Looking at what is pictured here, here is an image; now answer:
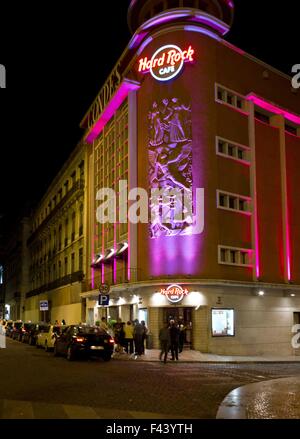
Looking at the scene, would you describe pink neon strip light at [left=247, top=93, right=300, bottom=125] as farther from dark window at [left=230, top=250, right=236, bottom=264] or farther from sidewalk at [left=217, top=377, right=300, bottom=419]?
sidewalk at [left=217, top=377, right=300, bottom=419]

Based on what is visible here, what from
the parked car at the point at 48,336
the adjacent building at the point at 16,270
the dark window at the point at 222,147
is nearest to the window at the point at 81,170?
the parked car at the point at 48,336

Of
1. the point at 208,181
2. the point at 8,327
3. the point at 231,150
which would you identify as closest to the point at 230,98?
the point at 231,150

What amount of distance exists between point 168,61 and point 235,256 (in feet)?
38.0

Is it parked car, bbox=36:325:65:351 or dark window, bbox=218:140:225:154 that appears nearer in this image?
parked car, bbox=36:325:65:351

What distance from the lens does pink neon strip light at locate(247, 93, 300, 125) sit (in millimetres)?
32719

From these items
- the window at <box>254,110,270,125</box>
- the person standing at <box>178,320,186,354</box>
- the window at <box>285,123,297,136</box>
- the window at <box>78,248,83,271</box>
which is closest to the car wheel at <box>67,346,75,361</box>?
the person standing at <box>178,320,186,354</box>

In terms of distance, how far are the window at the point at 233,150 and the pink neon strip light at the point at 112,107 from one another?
675 cm

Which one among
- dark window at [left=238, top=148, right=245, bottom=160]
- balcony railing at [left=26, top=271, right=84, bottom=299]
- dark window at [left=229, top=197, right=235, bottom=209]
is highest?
dark window at [left=238, top=148, right=245, bottom=160]

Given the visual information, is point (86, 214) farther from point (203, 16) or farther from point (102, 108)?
point (203, 16)

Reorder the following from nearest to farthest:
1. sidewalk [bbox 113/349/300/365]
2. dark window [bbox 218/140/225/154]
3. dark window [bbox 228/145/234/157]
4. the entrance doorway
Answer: sidewalk [bbox 113/349/300/365] → the entrance doorway → dark window [bbox 218/140/225/154] → dark window [bbox 228/145/234/157]

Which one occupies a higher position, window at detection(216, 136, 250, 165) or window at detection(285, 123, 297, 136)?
window at detection(285, 123, 297, 136)

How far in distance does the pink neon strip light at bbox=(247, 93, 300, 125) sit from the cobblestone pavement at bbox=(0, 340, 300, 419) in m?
17.2

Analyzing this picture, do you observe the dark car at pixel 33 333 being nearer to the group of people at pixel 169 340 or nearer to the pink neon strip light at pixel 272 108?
the group of people at pixel 169 340
